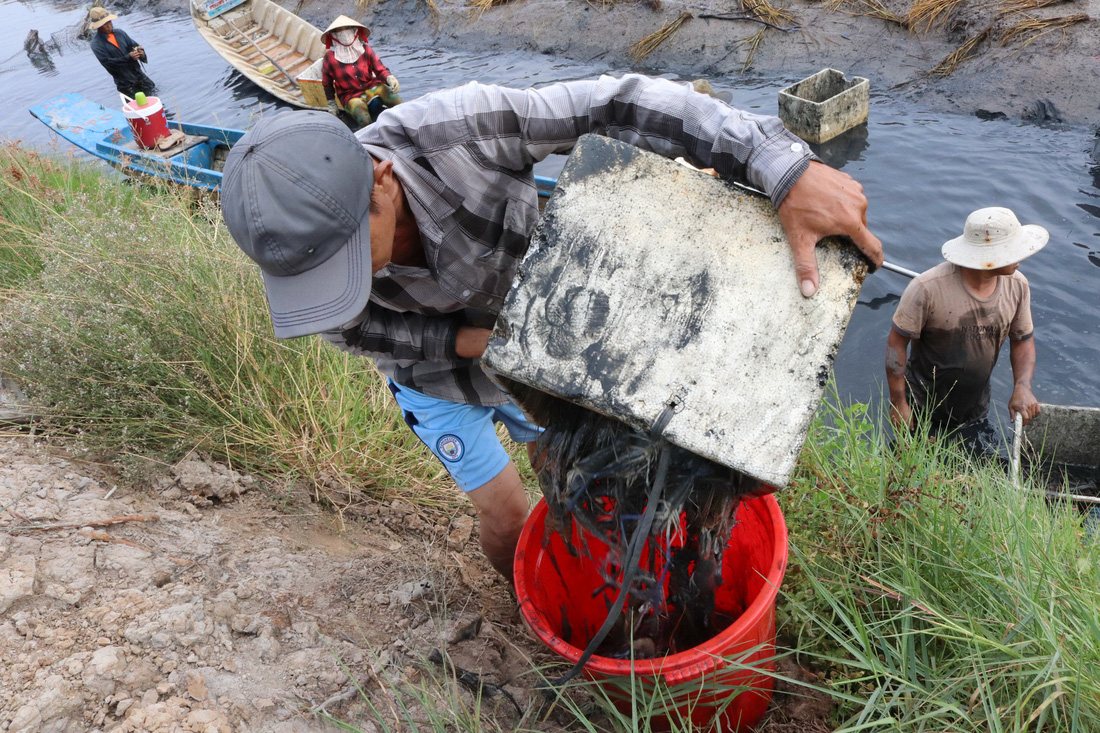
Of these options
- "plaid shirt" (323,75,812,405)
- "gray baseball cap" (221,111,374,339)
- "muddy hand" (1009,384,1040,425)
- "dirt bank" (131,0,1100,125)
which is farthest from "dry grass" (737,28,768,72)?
"gray baseball cap" (221,111,374,339)

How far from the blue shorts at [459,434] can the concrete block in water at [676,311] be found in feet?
2.47

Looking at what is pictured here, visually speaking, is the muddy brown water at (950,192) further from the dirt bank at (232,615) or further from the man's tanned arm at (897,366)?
the dirt bank at (232,615)

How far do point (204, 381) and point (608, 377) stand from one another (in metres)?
2.40

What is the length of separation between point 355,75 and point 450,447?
28.2 ft

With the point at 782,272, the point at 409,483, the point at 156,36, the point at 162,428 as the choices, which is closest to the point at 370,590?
the point at 409,483

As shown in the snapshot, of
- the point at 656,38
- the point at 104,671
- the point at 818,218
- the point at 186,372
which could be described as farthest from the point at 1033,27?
the point at 104,671

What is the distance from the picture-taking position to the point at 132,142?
9469mm

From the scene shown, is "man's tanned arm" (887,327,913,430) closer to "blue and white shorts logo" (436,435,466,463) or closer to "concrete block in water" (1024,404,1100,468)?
"concrete block in water" (1024,404,1100,468)

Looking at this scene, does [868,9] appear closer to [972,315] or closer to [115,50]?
[972,315]

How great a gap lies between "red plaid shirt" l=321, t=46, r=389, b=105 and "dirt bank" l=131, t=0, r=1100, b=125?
4.57 meters

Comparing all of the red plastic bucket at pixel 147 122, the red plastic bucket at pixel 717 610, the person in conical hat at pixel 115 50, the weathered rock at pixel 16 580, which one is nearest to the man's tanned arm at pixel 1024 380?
the red plastic bucket at pixel 717 610

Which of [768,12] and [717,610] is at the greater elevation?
[717,610]

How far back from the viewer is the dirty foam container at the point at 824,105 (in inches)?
320

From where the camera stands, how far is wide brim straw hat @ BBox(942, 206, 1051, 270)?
3646mm
